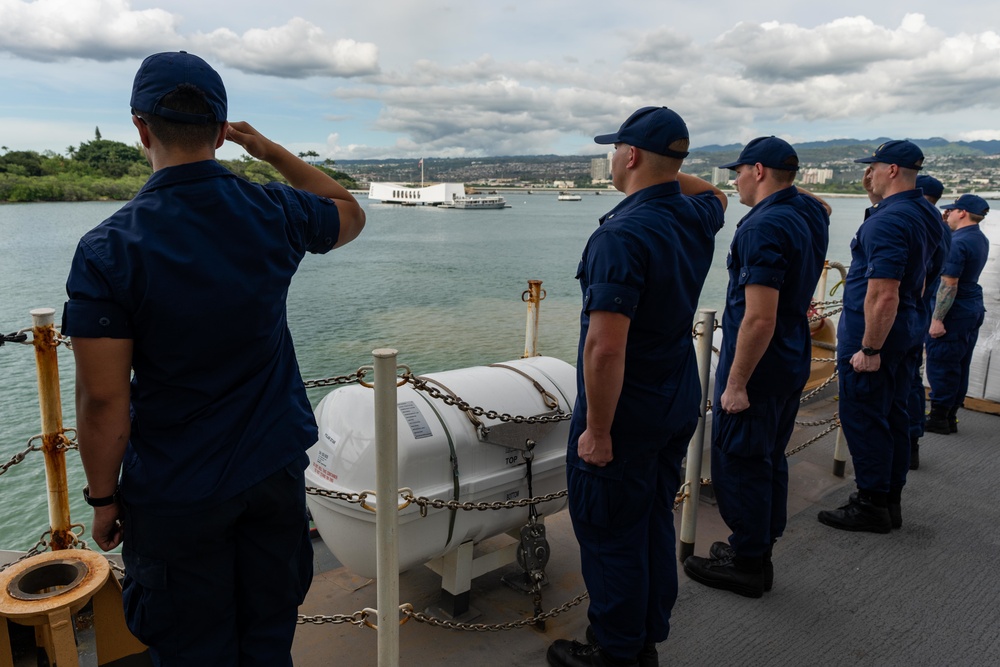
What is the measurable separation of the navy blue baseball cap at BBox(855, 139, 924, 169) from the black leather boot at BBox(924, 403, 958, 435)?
9.34ft

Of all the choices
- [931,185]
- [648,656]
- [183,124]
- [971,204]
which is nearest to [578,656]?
[648,656]

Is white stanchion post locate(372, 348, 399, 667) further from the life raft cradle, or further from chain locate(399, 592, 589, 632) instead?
the life raft cradle

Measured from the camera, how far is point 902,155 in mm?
3961

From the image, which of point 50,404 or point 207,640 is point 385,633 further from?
point 50,404

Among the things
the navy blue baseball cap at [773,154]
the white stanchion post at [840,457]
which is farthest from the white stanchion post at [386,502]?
the white stanchion post at [840,457]

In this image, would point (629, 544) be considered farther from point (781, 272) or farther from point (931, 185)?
point (931, 185)

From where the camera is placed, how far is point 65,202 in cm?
5953

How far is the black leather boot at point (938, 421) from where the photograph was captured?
5.87 metres

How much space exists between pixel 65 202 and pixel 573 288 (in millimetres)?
52498

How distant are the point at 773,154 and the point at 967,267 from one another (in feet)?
10.9

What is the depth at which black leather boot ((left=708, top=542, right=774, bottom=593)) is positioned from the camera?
3.43 m

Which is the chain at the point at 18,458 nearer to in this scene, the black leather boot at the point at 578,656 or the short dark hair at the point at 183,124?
the short dark hair at the point at 183,124

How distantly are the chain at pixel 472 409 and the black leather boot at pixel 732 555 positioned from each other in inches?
45.8

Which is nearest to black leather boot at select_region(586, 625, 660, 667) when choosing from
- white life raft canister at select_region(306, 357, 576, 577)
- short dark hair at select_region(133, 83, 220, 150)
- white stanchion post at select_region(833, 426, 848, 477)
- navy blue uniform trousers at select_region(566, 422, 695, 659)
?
navy blue uniform trousers at select_region(566, 422, 695, 659)
